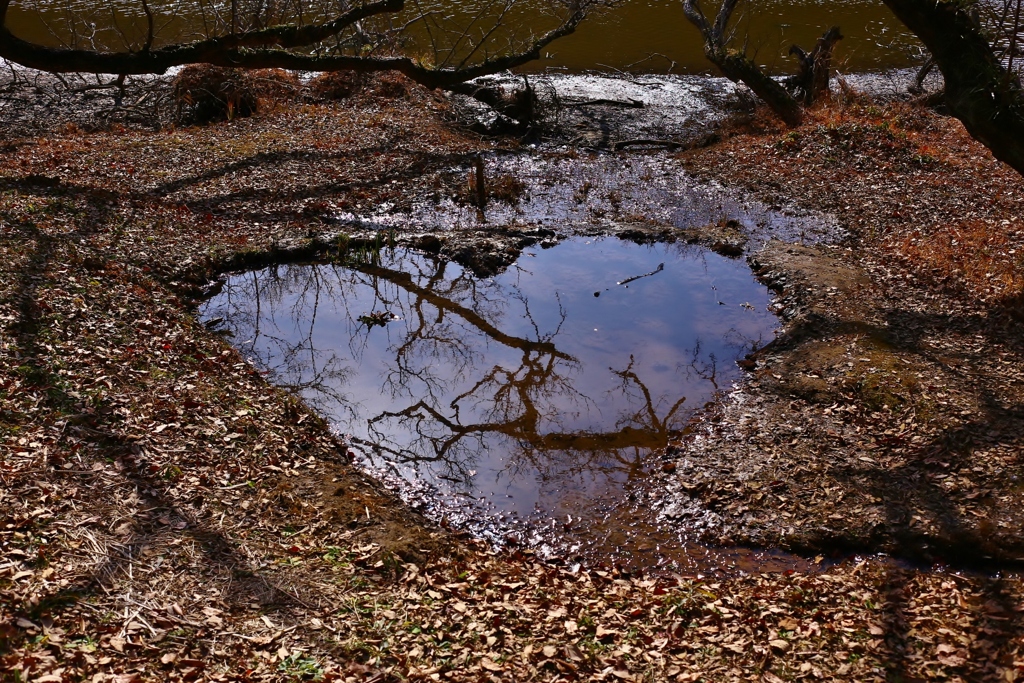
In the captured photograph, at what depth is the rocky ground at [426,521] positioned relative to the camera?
16.8ft

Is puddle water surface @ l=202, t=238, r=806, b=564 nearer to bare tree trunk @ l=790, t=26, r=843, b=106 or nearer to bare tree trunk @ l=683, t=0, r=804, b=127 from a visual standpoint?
bare tree trunk @ l=683, t=0, r=804, b=127

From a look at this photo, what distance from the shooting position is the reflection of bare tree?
8.15 meters

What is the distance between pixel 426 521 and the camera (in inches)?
274

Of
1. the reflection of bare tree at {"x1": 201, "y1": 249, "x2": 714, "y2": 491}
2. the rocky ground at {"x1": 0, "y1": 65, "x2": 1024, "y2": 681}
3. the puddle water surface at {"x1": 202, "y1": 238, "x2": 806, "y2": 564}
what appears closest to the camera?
the rocky ground at {"x1": 0, "y1": 65, "x2": 1024, "y2": 681}

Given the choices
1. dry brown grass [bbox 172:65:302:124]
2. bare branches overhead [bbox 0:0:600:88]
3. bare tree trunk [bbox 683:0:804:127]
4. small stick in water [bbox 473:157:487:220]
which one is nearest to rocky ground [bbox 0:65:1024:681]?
small stick in water [bbox 473:157:487:220]

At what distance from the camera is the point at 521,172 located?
15148mm

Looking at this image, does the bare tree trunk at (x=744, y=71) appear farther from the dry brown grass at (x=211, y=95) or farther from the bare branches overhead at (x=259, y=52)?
the dry brown grass at (x=211, y=95)

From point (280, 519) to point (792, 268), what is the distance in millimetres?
7696

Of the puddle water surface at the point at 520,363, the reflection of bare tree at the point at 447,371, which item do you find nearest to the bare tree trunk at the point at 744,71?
the puddle water surface at the point at 520,363

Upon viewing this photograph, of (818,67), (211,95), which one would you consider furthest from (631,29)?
(211,95)

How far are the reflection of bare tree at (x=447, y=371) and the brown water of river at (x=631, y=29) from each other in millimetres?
14059

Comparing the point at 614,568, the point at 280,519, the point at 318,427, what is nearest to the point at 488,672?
the point at 614,568

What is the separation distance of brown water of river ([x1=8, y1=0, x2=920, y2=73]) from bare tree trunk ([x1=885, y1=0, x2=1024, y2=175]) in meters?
13.9

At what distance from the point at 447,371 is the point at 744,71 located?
484 inches
